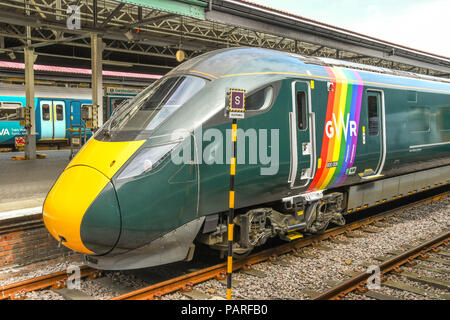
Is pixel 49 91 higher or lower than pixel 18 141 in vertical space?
higher

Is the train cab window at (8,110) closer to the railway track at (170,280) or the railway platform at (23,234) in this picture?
the railway platform at (23,234)

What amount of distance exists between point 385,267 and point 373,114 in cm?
303

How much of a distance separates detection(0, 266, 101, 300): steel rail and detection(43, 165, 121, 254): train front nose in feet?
2.66

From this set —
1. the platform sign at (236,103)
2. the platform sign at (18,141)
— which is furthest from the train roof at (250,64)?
the platform sign at (18,141)

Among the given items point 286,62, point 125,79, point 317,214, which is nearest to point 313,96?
point 286,62

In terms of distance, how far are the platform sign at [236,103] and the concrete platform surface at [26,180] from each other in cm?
440

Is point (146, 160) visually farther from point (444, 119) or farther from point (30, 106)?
→ point (30, 106)

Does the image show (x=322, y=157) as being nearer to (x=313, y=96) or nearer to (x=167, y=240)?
(x=313, y=96)

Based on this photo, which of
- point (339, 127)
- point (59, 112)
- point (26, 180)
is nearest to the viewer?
point (339, 127)

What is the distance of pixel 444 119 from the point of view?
10.6 m

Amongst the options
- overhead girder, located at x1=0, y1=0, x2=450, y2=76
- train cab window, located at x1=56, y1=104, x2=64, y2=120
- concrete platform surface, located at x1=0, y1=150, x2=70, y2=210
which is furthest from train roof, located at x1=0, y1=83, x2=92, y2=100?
concrete platform surface, located at x1=0, y1=150, x2=70, y2=210

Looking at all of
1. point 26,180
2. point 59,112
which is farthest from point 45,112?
point 26,180

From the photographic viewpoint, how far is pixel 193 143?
530 cm

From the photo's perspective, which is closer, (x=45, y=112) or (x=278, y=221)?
(x=278, y=221)
